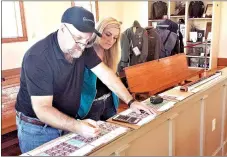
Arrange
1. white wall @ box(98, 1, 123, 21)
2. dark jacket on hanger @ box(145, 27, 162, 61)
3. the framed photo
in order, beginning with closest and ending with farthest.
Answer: dark jacket on hanger @ box(145, 27, 162, 61)
the framed photo
white wall @ box(98, 1, 123, 21)

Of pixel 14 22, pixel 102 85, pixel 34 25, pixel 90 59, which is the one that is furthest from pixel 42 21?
pixel 90 59

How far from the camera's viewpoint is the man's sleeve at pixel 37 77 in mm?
1234

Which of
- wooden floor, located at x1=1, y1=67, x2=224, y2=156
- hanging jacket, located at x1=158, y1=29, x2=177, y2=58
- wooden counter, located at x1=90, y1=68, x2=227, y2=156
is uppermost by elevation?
hanging jacket, located at x1=158, y1=29, x2=177, y2=58

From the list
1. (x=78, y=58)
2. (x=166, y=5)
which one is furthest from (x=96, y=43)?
(x=166, y=5)

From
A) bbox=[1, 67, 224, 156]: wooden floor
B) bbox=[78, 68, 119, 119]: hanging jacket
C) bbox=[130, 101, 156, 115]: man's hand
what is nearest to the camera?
bbox=[130, 101, 156, 115]: man's hand

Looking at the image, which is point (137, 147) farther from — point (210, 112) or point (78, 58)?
point (210, 112)

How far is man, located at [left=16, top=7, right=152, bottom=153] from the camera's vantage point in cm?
123

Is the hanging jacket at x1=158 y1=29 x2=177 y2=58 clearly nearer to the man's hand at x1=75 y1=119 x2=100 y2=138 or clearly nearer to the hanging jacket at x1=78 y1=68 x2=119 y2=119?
the hanging jacket at x1=78 y1=68 x2=119 y2=119

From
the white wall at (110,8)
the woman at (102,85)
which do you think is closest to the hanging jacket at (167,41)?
the white wall at (110,8)

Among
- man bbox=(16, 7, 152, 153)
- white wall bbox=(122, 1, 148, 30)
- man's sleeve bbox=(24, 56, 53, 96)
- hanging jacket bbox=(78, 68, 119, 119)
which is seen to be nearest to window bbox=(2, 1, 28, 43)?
white wall bbox=(122, 1, 148, 30)

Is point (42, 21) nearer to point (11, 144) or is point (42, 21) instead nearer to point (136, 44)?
point (136, 44)

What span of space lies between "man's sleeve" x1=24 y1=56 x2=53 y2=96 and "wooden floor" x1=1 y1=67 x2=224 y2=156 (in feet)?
4.94

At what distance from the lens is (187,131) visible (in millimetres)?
1843

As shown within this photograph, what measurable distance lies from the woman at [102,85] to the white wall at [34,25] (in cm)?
285
